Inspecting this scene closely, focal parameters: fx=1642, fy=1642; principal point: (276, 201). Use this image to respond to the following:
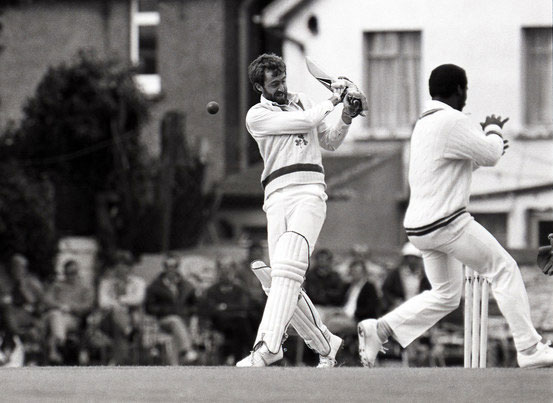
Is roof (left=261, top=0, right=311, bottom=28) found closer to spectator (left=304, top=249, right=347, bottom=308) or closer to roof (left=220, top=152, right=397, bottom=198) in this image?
roof (left=220, top=152, right=397, bottom=198)

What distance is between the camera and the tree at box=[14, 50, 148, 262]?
2523cm

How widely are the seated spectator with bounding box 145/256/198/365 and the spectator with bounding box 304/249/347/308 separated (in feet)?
5.60

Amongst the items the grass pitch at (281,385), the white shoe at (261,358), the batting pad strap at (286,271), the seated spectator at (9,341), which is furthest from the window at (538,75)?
the grass pitch at (281,385)

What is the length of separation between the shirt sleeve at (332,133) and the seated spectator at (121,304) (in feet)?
26.7

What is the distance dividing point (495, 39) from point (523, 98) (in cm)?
115

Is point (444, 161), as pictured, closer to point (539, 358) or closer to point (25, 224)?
point (539, 358)

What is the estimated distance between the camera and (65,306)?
19781 mm

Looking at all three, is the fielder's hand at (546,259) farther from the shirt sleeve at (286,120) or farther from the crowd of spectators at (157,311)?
the crowd of spectators at (157,311)

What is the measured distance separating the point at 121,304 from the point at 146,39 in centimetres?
1197

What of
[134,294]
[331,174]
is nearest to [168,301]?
[134,294]

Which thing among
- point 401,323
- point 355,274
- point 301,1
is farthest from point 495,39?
point 401,323

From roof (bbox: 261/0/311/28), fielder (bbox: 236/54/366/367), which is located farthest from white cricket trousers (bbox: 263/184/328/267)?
roof (bbox: 261/0/311/28)

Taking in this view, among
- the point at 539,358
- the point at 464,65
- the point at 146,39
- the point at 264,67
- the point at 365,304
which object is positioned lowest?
the point at 365,304

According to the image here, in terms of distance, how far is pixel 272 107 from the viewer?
451 inches
